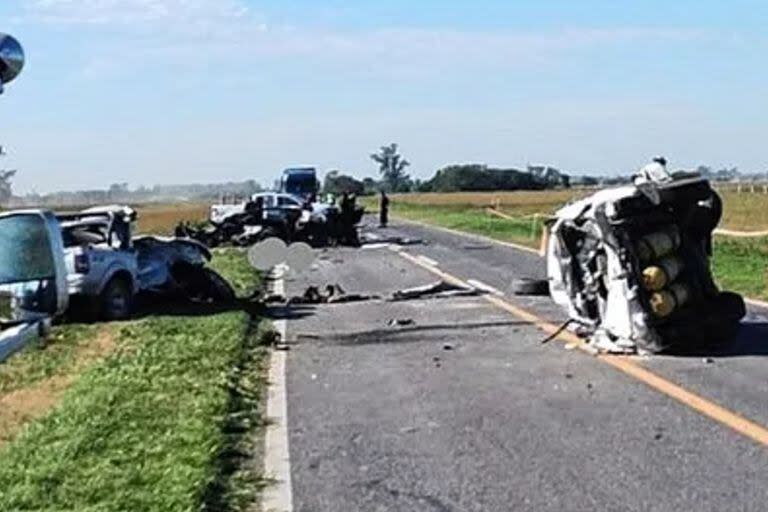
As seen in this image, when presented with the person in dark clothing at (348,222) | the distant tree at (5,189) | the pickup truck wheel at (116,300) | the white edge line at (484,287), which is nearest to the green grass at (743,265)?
the white edge line at (484,287)

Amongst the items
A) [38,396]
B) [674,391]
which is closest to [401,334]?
[38,396]

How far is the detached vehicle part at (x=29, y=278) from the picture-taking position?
157 inches

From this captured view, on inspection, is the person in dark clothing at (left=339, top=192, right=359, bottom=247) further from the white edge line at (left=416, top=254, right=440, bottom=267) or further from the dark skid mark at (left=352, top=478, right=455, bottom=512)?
the dark skid mark at (left=352, top=478, right=455, bottom=512)

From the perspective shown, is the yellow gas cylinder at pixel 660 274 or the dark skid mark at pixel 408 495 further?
the yellow gas cylinder at pixel 660 274

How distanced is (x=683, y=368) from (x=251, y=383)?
11.3ft

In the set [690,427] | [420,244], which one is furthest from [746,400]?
[420,244]

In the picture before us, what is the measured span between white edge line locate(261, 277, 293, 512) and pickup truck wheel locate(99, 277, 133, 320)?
261 inches

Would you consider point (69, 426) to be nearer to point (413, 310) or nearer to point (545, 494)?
point (545, 494)

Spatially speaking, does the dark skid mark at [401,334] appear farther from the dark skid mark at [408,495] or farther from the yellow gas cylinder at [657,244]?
the dark skid mark at [408,495]

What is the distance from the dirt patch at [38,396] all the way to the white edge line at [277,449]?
1712mm

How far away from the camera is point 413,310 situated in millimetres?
20062

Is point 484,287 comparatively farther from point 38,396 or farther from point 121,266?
point 38,396

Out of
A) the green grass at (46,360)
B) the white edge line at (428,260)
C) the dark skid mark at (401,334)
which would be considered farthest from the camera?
the white edge line at (428,260)

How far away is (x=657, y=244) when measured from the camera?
1364cm
